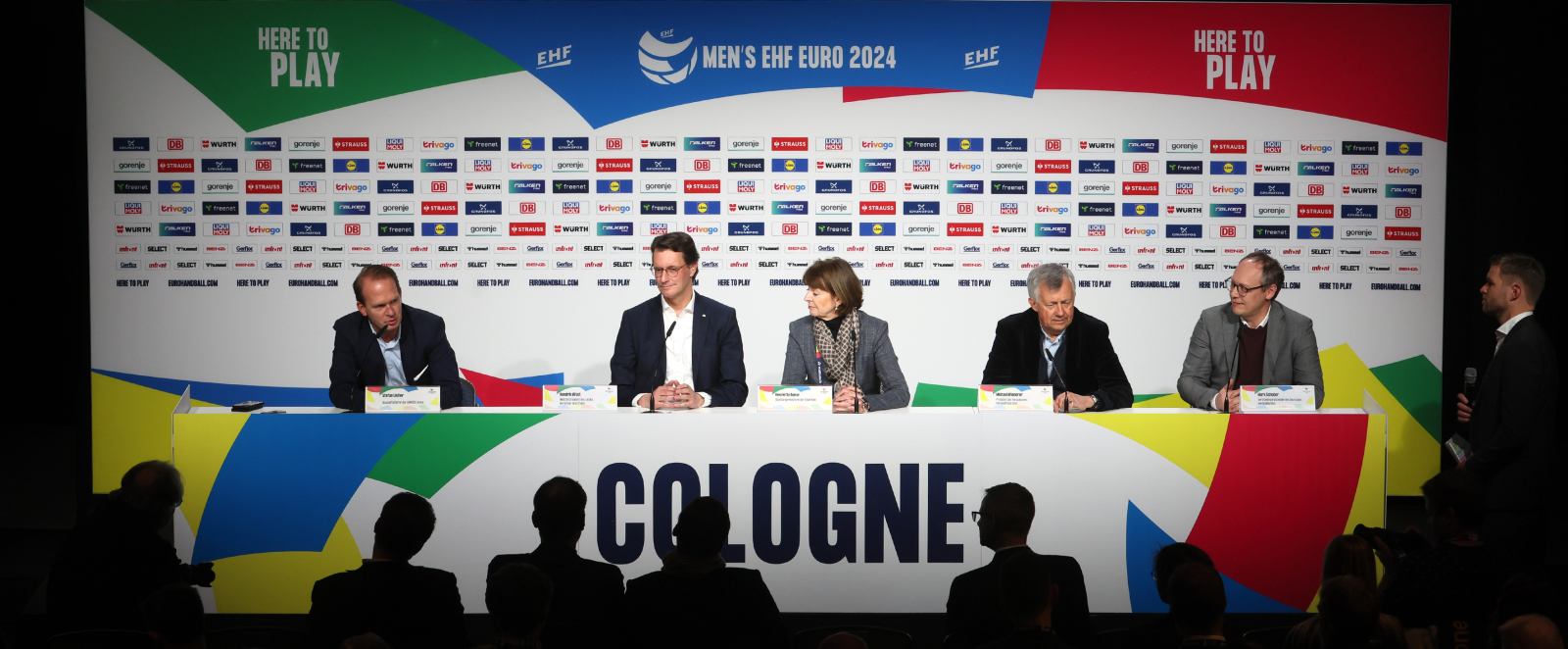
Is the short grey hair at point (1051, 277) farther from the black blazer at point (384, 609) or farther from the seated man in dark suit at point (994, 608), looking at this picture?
the black blazer at point (384, 609)

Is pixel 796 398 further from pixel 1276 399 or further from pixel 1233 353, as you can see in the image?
pixel 1233 353

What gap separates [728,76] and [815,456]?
103 inches

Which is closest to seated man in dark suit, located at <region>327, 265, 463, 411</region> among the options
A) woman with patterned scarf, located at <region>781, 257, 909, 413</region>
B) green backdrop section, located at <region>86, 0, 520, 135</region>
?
woman with patterned scarf, located at <region>781, 257, 909, 413</region>

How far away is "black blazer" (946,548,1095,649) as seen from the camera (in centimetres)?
233

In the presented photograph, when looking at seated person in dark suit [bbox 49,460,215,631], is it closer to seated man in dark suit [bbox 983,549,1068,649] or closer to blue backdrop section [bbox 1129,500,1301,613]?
seated man in dark suit [bbox 983,549,1068,649]

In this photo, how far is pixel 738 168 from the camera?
5.44m

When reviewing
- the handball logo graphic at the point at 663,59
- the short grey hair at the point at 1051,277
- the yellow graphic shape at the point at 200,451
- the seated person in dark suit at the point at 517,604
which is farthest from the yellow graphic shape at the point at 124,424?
the short grey hair at the point at 1051,277

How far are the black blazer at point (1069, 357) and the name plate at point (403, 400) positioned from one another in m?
2.22

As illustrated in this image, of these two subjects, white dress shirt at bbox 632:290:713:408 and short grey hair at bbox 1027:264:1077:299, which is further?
white dress shirt at bbox 632:290:713:408

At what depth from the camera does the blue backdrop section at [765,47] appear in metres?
5.38

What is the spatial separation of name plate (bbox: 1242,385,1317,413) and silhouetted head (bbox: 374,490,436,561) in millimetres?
2743

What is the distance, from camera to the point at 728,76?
5426 millimetres

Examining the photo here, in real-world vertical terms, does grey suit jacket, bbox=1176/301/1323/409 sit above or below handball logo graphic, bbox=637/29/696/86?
below

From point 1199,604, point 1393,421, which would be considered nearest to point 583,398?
point 1199,604
